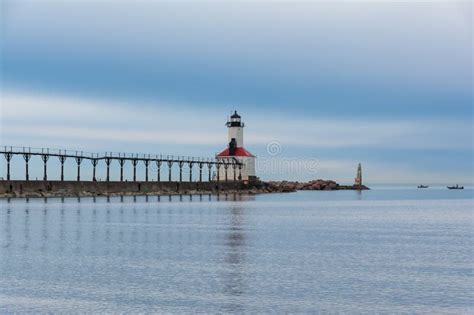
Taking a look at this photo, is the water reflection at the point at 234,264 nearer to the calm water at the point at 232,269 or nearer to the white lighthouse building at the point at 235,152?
the calm water at the point at 232,269

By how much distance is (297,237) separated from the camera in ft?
114

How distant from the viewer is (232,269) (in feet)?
73.9

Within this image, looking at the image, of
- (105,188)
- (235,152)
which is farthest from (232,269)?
(235,152)

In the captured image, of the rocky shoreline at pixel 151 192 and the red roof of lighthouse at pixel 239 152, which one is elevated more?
the red roof of lighthouse at pixel 239 152

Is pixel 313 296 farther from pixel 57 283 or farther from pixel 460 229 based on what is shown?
pixel 460 229

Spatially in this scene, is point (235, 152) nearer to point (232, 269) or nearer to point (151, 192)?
point (151, 192)

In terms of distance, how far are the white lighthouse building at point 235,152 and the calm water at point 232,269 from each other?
7582 centimetres

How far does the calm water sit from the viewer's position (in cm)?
1697

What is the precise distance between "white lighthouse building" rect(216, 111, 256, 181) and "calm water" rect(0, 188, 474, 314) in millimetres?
75823

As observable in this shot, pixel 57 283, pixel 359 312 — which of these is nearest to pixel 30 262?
pixel 57 283

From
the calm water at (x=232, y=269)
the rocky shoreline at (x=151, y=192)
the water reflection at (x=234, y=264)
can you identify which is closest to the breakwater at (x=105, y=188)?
the rocky shoreline at (x=151, y=192)

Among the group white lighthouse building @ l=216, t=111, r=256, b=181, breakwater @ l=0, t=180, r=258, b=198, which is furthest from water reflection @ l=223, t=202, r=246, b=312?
white lighthouse building @ l=216, t=111, r=256, b=181

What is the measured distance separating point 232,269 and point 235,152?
93.8 meters

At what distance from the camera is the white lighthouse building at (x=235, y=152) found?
11569 cm
